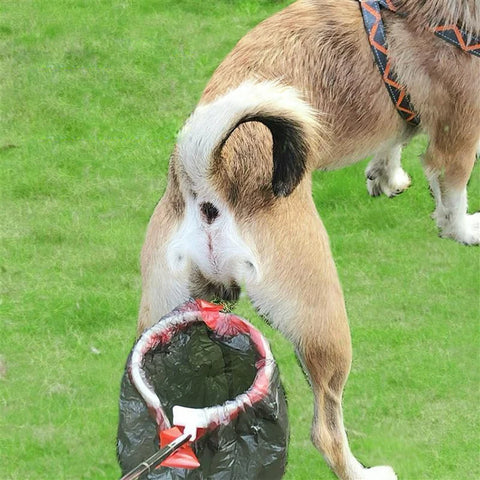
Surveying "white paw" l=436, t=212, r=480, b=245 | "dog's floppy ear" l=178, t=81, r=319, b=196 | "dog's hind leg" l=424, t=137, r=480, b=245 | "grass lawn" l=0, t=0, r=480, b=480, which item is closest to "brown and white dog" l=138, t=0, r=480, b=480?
"dog's floppy ear" l=178, t=81, r=319, b=196

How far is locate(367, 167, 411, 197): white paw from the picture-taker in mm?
5527

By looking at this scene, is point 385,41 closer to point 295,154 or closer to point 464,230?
point 295,154

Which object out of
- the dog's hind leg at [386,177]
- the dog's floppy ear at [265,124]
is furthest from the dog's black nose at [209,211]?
the dog's hind leg at [386,177]

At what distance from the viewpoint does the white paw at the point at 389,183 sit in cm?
553

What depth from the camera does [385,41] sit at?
3893 millimetres

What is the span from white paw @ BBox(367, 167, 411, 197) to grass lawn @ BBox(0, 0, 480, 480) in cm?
6

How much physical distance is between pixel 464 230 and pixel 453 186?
44cm

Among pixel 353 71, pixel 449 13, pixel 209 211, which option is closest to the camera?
pixel 209 211

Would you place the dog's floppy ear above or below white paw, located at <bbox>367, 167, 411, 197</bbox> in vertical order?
above

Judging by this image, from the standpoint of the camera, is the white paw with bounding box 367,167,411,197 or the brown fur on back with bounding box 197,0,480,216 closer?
the brown fur on back with bounding box 197,0,480,216

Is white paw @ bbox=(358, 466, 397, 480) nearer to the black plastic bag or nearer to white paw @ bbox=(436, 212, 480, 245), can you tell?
the black plastic bag

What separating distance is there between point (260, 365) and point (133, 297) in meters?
2.02

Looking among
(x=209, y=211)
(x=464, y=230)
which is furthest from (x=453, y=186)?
(x=209, y=211)

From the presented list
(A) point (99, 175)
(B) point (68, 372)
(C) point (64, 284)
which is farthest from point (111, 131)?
(B) point (68, 372)
